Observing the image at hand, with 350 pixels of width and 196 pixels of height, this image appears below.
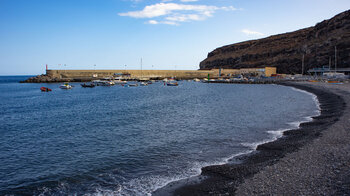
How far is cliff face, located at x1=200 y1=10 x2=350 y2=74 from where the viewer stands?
367 feet

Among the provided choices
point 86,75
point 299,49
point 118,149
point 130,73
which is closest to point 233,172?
point 118,149

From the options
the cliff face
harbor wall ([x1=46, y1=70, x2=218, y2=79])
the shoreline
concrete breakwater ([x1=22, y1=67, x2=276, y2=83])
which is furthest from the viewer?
harbor wall ([x1=46, y1=70, x2=218, y2=79])

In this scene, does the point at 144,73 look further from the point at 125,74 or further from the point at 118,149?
the point at 118,149

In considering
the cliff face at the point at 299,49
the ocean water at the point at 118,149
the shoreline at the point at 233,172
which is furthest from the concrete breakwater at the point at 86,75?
the shoreline at the point at 233,172

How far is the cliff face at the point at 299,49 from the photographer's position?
367 feet

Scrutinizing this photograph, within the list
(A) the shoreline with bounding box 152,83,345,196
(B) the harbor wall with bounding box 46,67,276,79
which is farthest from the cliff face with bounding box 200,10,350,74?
(A) the shoreline with bounding box 152,83,345,196

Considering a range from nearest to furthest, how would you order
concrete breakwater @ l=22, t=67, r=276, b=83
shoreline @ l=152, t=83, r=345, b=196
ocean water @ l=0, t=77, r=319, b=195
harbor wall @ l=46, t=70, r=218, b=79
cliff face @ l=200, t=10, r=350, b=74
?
shoreline @ l=152, t=83, r=345, b=196
ocean water @ l=0, t=77, r=319, b=195
cliff face @ l=200, t=10, r=350, b=74
concrete breakwater @ l=22, t=67, r=276, b=83
harbor wall @ l=46, t=70, r=218, b=79

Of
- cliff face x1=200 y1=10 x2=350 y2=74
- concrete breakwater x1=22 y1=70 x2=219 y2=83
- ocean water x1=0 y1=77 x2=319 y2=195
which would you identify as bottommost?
ocean water x1=0 y1=77 x2=319 y2=195

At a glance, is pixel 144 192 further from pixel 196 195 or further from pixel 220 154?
pixel 220 154

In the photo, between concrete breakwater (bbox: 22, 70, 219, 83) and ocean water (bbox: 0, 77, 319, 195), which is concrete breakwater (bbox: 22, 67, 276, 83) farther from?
ocean water (bbox: 0, 77, 319, 195)

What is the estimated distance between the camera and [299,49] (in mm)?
134500

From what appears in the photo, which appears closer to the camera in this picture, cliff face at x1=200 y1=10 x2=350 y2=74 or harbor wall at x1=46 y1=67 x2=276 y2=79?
cliff face at x1=200 y1=10 x2=350 y2=74

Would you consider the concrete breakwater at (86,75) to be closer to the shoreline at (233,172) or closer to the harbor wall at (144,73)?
the harbor wall at (144,73)

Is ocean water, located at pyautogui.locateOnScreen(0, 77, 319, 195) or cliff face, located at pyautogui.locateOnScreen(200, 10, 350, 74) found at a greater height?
cliff face, located at pyautogui.locateOnScreen(200, 10, 350, 74)
